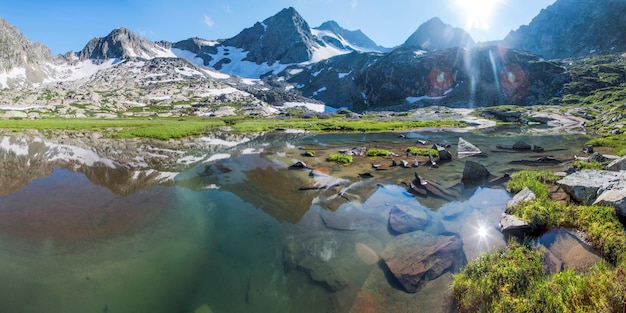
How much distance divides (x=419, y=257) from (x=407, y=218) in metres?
3.76

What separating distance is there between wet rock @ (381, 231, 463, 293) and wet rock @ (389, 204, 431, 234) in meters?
0.65

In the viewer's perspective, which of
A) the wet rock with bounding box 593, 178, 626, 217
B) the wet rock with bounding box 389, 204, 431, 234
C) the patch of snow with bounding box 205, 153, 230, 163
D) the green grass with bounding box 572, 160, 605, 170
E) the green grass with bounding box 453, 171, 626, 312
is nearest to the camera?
the green grass with bounding box 453, 171, 626, 312

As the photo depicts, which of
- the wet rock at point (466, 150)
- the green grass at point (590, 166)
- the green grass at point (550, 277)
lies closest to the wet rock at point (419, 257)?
the green grass at point (550, 277)

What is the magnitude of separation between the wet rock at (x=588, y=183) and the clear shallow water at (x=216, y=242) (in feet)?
10.6

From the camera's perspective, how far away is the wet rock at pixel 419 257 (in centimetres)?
970

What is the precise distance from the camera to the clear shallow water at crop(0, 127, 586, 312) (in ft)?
29.1

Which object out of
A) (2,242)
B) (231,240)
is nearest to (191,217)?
(231,240)

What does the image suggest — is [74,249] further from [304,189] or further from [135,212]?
[304,189]

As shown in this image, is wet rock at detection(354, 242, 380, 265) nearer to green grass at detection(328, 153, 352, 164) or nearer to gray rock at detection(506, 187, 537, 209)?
gray rock at detection(506, 187, 537, 209)

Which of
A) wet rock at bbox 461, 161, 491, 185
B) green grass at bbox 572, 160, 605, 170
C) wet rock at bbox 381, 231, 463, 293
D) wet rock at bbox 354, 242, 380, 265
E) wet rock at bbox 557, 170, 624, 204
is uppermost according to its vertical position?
wet rock at bbox 557, 170, 624, 204

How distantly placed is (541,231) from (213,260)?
13.9m

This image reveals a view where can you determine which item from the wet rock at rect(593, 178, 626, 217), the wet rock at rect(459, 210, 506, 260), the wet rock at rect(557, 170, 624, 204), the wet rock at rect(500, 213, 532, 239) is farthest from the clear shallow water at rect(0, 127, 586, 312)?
the wet rock at rect(593, 178, 626, 217)

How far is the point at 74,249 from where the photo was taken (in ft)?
38.0

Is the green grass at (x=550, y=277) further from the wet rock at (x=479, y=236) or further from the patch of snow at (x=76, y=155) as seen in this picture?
the patch of snow at (x=76, y=155)
